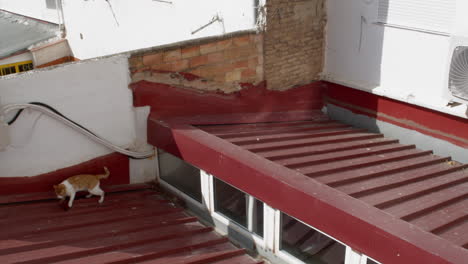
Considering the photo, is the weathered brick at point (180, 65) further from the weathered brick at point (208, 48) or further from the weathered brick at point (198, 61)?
Result: the weathered brick at point (208, 48)

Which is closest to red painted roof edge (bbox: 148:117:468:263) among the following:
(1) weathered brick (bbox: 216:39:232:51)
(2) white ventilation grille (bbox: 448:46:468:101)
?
(1) weathered brick (bbox: 216:39:232:51)

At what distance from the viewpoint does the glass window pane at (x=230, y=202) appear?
5730mm

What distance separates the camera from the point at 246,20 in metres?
7.35

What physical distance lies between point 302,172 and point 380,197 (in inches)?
32.7

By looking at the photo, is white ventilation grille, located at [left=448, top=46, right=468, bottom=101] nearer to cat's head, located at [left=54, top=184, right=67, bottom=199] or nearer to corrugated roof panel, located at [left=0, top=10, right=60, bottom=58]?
cat's head, located at [left=54, top=184, right=67, bottom=199]

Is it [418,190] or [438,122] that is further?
[438,122]

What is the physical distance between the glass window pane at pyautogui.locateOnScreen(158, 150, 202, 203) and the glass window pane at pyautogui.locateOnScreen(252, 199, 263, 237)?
0.97m

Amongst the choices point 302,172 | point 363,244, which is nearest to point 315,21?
point 302,172

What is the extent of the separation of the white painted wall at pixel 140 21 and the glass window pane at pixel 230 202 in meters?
2.55

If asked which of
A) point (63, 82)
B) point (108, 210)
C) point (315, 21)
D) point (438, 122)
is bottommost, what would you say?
point (108, 210)

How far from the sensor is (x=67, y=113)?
20.4 ft

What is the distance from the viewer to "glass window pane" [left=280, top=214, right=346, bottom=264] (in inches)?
188

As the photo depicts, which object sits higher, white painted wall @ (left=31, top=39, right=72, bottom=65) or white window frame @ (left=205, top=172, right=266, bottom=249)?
white painted wall @ (left=31, top=39, right=72, bottom=65)

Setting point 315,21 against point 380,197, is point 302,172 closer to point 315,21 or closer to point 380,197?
point 380,197
